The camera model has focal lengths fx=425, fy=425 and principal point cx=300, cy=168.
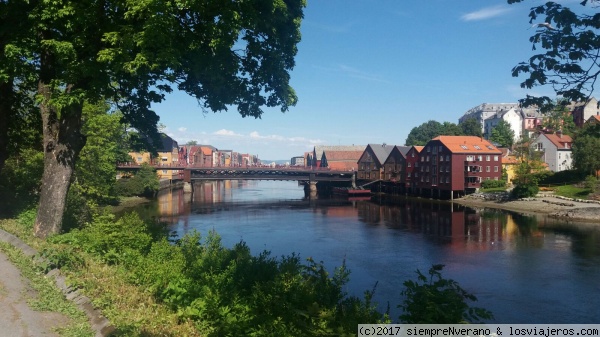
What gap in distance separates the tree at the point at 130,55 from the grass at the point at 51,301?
4000mm

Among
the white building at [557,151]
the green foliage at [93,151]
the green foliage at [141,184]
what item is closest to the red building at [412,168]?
the white building at [557,151]

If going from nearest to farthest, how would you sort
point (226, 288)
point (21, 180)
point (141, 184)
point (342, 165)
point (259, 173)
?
point (226, 288)
point (21, 180)
point (141, 184)
point (259, 173)
point (342, 165)

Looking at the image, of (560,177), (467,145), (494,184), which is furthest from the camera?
(467,145)

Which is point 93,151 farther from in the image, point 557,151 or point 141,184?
point 557,151

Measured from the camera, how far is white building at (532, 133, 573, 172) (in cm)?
8338

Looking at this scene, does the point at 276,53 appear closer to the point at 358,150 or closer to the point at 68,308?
the point at 68,308

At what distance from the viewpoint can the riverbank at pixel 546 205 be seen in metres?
53.0

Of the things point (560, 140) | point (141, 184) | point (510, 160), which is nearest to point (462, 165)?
point (510, 160)

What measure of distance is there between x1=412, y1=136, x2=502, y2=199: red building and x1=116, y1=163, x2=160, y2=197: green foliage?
52.9m

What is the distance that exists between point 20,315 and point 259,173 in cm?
9199

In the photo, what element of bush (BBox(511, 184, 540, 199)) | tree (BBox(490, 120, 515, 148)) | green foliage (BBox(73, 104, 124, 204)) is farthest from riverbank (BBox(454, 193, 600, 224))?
tree (BBox(490, 120, 515, 148))

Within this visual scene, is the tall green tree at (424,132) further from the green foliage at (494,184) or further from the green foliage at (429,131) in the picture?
the green foliage at (494,184)

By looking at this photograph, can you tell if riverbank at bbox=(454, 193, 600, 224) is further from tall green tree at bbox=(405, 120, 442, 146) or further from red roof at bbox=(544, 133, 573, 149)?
tall green tree at bbox=(405, 120, 442, 146)

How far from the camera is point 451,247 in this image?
119ft
